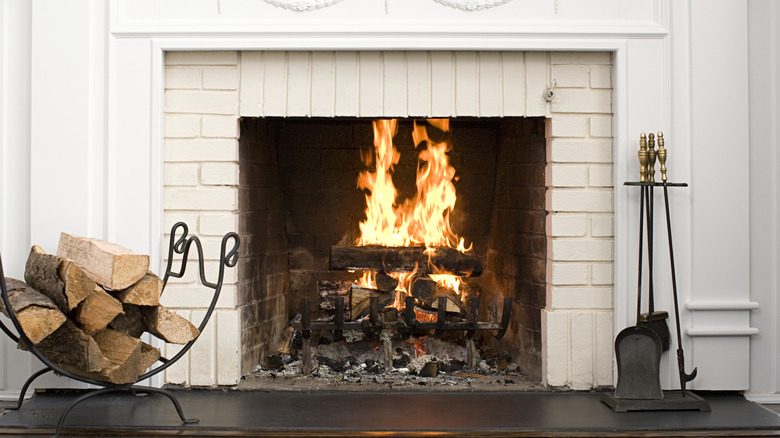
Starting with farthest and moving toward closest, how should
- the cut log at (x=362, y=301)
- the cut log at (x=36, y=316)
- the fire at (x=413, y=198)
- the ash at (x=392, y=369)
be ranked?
the fire at (x=413, y=198) → the cut log at (x=362, y=301) → the ash at (x=392, y=369) → the cut log at (x=36, y=316)

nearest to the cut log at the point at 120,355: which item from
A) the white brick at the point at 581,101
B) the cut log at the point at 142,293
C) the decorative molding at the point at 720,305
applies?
the cut log at the point at 142,293

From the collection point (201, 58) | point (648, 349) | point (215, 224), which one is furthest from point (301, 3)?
point (648, 349)

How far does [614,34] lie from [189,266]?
6.05ft

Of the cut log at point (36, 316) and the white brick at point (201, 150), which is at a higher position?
the white brick at point (201, 150)

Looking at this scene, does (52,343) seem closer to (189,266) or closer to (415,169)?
(189,266)

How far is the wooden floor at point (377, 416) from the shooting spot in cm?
246

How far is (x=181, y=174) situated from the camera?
9.91 ft

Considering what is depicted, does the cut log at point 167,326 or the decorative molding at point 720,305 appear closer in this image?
the cut log at point 167,326

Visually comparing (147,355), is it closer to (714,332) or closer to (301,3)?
(301,3)

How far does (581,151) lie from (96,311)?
1.84 metres

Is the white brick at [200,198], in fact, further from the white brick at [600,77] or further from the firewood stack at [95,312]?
the white brick at [600,77]

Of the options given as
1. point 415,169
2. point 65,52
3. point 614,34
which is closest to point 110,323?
point 65,52

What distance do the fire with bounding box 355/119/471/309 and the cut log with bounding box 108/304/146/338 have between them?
1.25m

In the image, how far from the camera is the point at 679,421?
2.59 m
